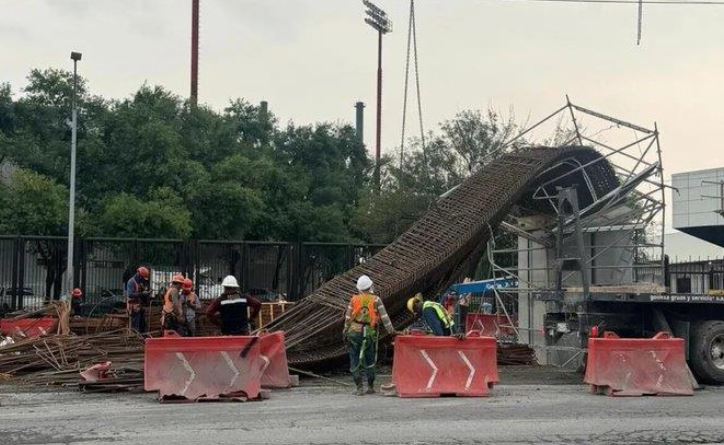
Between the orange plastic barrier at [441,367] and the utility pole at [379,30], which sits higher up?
the utility pole at [379,30]

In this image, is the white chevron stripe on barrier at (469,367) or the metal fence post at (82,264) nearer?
the white chevron stripe on barrier at (469,367)

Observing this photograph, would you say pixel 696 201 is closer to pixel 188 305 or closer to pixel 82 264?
pixel 82 264

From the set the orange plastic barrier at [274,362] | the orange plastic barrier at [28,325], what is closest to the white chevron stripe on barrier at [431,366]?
the orange plastic barrier at [274,362]

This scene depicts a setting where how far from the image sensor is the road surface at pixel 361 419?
358 inches

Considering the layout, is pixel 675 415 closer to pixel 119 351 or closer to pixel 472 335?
pixel 472 335

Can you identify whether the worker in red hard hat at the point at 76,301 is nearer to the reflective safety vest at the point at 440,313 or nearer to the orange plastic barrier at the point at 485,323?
the orange plastic barrier at the point at 485,323

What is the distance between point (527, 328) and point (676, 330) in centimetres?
355

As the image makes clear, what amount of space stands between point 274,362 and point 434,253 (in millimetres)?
4101

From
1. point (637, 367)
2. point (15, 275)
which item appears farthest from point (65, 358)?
point (15, 275)

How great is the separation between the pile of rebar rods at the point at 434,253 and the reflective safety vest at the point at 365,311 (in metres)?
2.08

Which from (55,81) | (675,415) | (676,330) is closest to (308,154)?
(55,81)

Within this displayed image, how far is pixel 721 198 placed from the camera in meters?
32.4

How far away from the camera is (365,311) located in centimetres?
1284

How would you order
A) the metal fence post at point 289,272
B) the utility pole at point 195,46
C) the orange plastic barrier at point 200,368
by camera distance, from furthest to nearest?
the utility pole at point 195,46 < the metal fence post at point 289,272 < the orange plastic barrier at point 200,368
